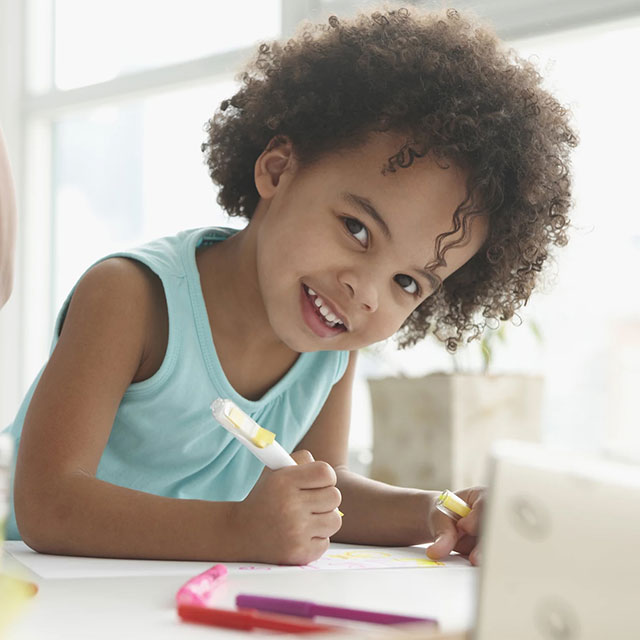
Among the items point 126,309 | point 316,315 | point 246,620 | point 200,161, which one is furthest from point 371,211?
point 200,161

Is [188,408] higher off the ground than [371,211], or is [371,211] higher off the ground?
[371,211]

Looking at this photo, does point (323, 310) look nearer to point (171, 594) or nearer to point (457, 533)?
point (457, 533)

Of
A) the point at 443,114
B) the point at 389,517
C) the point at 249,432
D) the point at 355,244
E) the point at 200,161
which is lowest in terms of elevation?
the point at 389,517

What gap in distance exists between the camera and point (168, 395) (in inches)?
31.5

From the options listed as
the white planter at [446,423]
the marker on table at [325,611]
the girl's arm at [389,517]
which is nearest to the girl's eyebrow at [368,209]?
the girl's arm at [389,517]

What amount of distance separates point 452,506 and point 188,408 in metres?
0.27

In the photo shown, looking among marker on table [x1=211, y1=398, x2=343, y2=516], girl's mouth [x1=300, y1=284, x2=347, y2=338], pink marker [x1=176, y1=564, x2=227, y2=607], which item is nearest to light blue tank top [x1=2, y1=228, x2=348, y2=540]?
girl's mouth [x1=300, y1=284, x2=347, y2=338]

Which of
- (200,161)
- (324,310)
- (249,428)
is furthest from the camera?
(200,161)

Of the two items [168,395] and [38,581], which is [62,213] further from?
[38,581]

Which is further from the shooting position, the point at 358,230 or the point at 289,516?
the point at 358,230

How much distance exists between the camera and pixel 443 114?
764 millimetres

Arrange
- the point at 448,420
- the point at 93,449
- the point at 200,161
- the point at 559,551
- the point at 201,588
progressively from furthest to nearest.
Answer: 1. the point at 200,161
2. the point at 448,420
3. the point at 93,449
4. the point at 201,588
5. the point at 559,551

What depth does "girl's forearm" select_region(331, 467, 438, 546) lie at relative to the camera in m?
0.75

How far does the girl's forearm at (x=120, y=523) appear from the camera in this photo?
589mm
